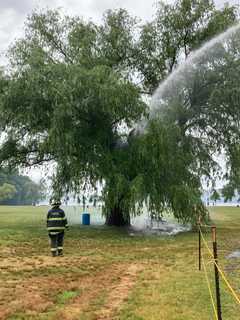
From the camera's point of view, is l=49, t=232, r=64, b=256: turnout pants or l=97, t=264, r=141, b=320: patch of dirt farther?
l=49, t=232, r=64, b=256: turnout pants

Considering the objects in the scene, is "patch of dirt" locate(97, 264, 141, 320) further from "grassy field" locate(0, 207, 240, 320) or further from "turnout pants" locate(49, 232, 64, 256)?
"turnout pants" locate(49, 232, 64, 256)

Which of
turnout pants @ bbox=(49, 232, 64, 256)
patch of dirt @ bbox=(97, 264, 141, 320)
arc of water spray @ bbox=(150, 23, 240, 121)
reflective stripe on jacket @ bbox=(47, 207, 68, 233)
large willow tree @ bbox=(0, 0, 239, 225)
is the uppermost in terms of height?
arc of water spray @ bbox=(150, 23, 240, 121)

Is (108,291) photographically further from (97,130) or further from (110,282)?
(97,130)

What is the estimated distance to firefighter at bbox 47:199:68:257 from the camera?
11812mm

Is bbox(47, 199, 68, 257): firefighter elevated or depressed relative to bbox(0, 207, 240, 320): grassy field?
elevated

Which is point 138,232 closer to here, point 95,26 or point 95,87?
point 95,87

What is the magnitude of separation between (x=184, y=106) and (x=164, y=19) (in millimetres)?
4409

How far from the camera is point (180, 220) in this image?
58.0 ft

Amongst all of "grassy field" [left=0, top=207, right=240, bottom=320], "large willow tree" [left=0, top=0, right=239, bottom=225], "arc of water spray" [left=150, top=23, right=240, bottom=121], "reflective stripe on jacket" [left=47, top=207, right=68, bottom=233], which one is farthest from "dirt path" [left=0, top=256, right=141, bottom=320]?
"arc of water spray" [left=150, top=23, right=240, bottom=121]

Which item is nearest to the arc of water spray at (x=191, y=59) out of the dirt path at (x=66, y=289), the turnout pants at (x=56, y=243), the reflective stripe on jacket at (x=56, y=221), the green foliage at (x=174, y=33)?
the green foliage at (x=174, y=33)

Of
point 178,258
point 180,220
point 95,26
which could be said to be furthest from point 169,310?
point 95,26

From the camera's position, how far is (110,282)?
27.3 feet

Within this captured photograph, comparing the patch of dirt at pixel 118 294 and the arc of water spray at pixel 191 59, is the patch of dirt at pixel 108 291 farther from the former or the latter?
the arc of water spray at pixel 191 59

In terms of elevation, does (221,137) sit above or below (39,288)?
above
